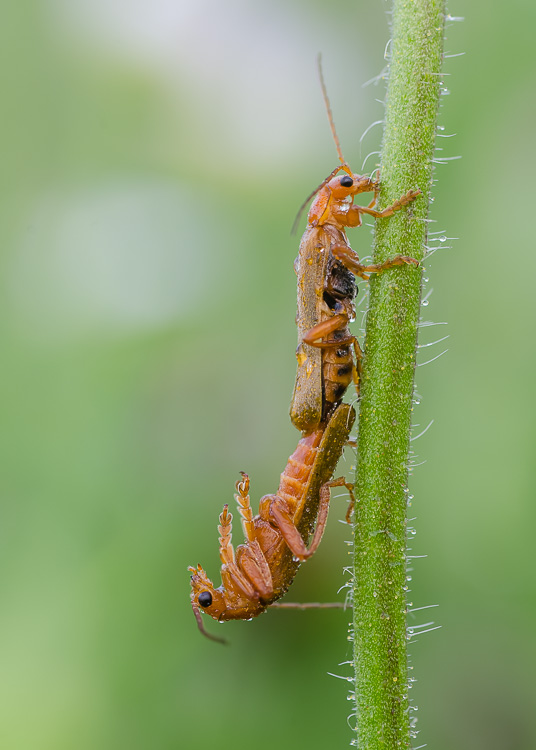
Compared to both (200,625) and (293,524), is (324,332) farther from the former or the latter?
(200,625)

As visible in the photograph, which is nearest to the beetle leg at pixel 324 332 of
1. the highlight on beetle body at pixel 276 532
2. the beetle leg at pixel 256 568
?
the highlight on beetle body at pixel 276 532

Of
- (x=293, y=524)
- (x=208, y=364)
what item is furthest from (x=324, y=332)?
(x=208, y=364)

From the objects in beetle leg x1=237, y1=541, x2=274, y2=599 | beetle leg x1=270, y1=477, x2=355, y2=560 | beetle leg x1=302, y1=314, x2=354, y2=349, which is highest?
beetle leg x1=302, y1=314, x2=354, y2=349

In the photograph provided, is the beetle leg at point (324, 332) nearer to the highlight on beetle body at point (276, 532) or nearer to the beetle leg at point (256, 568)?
the highlight on beetle body at point (276, 532)

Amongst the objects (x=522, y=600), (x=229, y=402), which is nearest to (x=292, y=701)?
(x=522, y=600)

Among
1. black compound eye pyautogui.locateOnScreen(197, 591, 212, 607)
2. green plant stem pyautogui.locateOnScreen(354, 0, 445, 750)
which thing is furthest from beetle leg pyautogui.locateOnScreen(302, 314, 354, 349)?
black compound eye pyautogui.locateOnScreen(197, 591, 212, 607)

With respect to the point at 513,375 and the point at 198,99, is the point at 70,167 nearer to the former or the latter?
the point at 198,99

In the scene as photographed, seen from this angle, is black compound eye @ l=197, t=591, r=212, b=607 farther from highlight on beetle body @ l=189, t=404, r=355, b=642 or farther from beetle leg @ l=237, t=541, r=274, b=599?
beetle leg @ l=237, t=541, r=274, b=599

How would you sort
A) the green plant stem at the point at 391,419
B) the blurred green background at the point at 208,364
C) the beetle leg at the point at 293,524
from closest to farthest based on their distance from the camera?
the green plant stem at the point at 391,419, the beetle leg at the point at 293,524, the blurred green background at the point at 208,364
